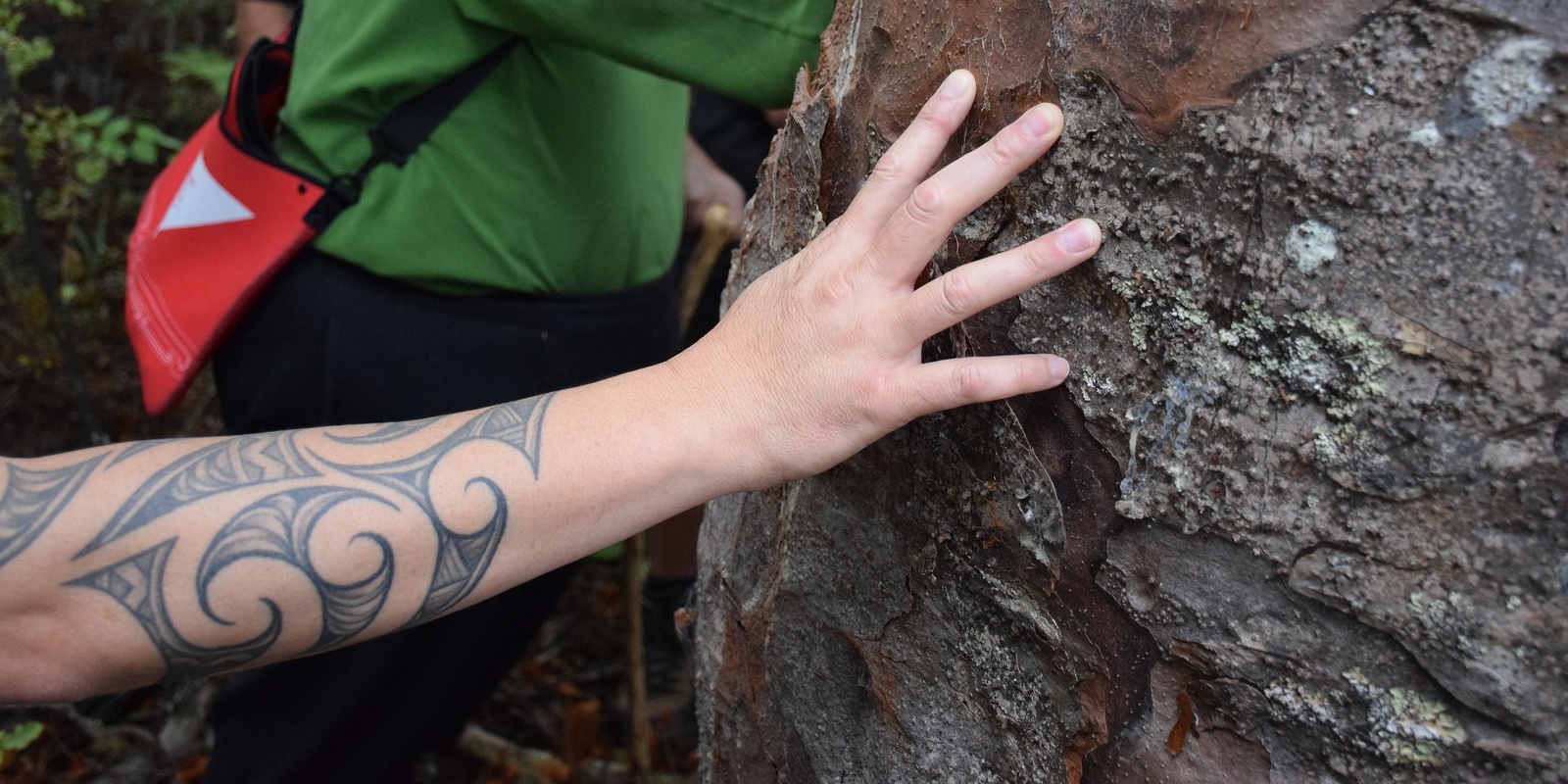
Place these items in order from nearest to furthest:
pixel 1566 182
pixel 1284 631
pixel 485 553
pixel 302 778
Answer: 1. pixel 1566 182
2. pixel 1284 631
3. pixel 485 553
4. pixel 302 778

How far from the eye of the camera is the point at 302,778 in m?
2.17

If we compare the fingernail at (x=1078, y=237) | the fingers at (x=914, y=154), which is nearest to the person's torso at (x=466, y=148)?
the fingers at (x=914, y=154)

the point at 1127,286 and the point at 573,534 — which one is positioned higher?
the point at 1127,286

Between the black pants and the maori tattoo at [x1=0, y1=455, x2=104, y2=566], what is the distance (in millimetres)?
816

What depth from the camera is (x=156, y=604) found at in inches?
42.5

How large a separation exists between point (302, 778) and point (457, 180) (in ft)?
4.54

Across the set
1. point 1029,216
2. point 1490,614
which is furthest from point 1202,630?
point 1029,216

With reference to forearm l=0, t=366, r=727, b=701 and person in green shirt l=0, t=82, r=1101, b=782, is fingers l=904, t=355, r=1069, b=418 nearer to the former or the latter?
person in green shirt l=0, t=82, r=1101, b=782

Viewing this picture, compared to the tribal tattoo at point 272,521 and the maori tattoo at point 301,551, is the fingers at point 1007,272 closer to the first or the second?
the tribal tattoo at point 272,521

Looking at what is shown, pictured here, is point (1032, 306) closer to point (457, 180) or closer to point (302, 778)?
point (457, 180)

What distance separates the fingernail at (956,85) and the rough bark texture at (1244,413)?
42mm

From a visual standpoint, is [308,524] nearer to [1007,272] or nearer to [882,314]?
[882,314]

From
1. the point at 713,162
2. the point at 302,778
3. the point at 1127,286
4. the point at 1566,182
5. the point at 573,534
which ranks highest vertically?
the point at 1566,182

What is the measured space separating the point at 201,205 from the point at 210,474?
3.41 ft
